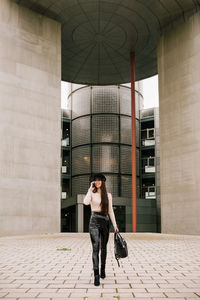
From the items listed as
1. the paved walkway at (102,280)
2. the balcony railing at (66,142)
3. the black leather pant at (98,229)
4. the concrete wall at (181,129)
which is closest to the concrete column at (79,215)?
the balcony railing at (66,142)

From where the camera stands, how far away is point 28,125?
62.2ft

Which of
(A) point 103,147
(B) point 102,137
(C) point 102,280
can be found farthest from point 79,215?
(C) point 102,280

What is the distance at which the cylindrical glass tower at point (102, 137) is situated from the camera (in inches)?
1346

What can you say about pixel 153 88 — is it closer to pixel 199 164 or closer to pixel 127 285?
pixel 199 164

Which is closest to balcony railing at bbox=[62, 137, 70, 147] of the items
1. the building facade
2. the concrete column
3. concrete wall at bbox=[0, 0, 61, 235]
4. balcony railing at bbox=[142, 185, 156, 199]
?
the building facade

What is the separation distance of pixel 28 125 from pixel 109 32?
419 inches

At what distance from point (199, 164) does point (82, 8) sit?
1179 cm

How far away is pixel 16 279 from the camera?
5.30m

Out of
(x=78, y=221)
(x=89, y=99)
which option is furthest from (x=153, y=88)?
(x=78, y=221)

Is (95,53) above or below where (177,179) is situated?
above

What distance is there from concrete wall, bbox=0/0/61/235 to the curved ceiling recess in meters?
1.99

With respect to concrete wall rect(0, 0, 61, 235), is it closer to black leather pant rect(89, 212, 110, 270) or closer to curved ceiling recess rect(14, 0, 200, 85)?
curved ceiling recess rect(14, 0, 200, 85)

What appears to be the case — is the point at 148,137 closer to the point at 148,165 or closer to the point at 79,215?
the point at 148,165

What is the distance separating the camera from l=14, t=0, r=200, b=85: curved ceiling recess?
21.1 m
